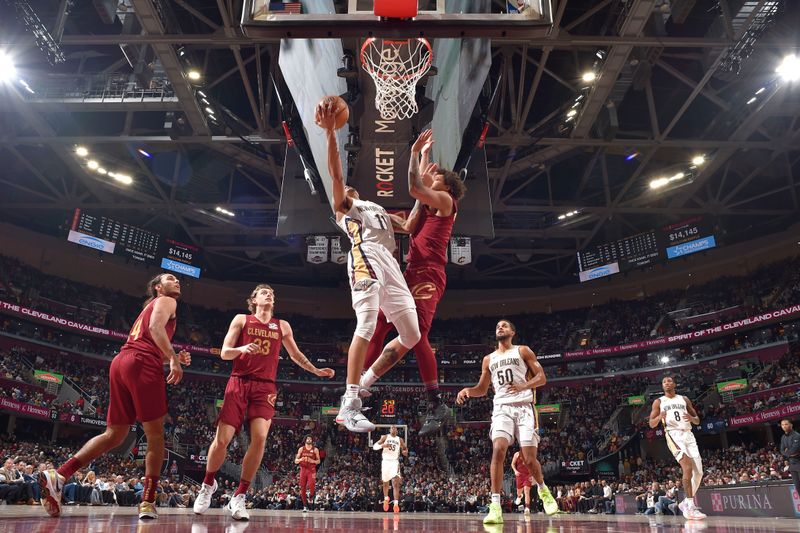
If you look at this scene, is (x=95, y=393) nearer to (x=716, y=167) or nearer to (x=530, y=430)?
(x=530, y=430)

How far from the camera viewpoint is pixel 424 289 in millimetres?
5352

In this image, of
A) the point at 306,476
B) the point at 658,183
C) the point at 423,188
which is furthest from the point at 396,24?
the point at 658,183

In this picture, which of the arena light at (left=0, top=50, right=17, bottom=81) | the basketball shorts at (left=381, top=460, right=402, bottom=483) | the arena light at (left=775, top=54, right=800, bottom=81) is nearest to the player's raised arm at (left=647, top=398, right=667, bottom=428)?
the basketball shorts at (left=381, top=460, right=402, bottom=483)

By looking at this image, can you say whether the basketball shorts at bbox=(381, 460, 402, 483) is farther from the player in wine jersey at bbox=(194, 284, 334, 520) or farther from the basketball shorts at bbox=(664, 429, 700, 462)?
the player in wine jersey at bbox=(194, 284, 334, 520)

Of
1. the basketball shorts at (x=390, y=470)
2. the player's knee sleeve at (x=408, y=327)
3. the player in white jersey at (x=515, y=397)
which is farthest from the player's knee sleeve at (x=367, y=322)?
the basketball shorts at (x=390, y=470)

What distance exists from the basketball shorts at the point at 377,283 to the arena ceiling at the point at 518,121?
400 inches

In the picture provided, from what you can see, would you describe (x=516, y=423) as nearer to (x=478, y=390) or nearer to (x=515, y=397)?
(x=515, y=397)

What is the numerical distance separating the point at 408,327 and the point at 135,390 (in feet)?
8.53

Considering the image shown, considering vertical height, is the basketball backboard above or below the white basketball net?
below

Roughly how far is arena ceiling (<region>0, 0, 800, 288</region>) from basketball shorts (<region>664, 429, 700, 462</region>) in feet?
28.5

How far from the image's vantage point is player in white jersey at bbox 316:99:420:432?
4.81m

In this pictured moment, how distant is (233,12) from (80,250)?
22.3m

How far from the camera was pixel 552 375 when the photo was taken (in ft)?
111

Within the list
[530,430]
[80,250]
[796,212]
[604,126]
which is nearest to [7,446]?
[80,250]
